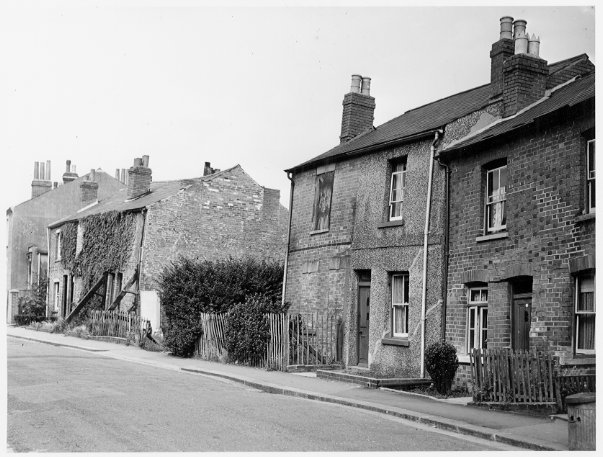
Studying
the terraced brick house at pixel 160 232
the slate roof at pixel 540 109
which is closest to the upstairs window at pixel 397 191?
the slate roof at pixel 540 109

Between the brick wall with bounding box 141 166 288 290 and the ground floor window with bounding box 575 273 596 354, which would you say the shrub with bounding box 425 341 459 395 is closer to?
the ground floor window with bounding box 575 273 596 354

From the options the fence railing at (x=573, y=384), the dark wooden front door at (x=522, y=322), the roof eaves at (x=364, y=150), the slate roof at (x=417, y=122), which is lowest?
the fence railing at (x=573, y=384)

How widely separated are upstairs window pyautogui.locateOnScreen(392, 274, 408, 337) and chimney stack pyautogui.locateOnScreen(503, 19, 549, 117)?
495 centimetres

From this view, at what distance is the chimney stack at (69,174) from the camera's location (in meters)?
49.2

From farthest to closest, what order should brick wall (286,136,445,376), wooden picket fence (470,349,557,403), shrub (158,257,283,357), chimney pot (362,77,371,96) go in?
1. chimney pot (362,77,371,96)
2. shrub (158,257,283,357)
3. brick wall (286,136,445,376)
4. wooden picket fence (470,349,557,403)

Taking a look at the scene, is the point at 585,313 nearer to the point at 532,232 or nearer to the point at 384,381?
the point at 532,232

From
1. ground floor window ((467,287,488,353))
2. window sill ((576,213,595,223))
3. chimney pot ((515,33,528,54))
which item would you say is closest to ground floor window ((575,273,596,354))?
window sill ((576,213,595,223))

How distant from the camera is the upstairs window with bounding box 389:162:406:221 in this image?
66.4 feet

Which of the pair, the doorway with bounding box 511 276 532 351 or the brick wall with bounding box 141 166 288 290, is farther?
the brick wall with bounding box 141 166 288 290

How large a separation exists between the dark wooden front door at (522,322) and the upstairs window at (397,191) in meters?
4.77

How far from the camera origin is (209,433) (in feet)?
34.8

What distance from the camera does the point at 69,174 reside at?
49.9 meters

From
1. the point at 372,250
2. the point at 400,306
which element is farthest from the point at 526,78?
the point at 400,306

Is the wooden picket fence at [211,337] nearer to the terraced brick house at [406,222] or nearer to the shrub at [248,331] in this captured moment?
the shrub at [248,331]
